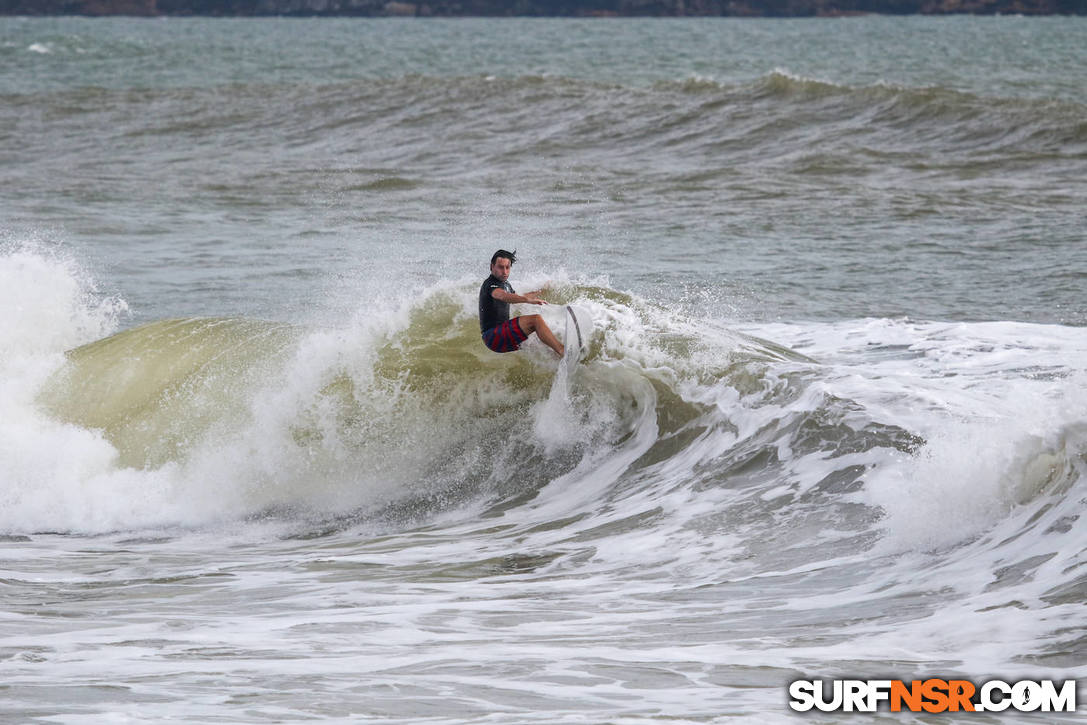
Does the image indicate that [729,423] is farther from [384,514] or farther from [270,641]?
[270,641]

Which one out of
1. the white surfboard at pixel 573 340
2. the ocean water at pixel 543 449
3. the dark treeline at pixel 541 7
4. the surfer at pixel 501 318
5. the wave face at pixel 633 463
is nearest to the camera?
the ocean water at pixel 543 449

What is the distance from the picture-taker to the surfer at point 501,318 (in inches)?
380

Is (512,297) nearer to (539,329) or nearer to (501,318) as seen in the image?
(501,318)

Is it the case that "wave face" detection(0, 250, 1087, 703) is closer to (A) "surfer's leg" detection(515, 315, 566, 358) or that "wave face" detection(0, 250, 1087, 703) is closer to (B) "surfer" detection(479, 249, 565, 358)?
(A) "surfer's leg" detection(515, 315, 566, 358)

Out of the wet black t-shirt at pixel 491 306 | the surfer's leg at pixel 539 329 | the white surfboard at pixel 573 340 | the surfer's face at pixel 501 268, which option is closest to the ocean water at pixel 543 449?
the white surfboard at pixel 573 340

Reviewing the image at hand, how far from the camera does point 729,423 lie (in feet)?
31.1

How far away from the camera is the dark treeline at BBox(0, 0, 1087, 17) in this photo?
147m

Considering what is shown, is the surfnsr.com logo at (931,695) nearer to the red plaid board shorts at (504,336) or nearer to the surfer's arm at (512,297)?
the surfer's arm at (512,297)

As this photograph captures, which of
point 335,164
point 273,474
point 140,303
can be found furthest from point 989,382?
point 335,164

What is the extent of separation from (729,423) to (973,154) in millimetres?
16000

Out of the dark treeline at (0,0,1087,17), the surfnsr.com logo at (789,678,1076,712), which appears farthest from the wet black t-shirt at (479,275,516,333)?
the dark treeline at (0,0,1087,17)

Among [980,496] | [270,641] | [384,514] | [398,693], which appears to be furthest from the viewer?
[384,514]

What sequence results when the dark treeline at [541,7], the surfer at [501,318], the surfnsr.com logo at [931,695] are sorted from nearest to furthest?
the surfnsr.com logo at [931,695] < the surfer at [501,318] < the dark treeline at [541,7]

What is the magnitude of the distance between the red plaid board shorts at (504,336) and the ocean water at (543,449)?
49cm
